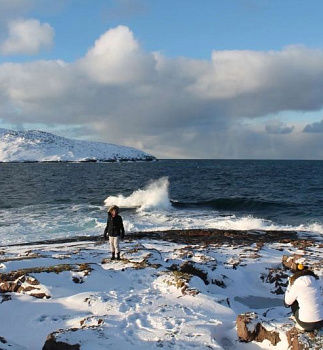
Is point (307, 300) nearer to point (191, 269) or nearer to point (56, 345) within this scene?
point (56, 345)

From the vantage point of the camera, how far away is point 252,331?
25.1 ft

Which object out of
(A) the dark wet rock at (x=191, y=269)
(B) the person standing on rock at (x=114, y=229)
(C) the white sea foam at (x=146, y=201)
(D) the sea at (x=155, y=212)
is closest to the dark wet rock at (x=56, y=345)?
(A) the dark wet rock at (x=191, y=269)

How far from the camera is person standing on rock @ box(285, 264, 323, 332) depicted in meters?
7.06

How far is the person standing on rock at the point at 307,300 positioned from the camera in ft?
23.2

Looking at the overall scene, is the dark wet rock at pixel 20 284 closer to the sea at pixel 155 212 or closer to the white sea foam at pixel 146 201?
the sea at pixel 155 212

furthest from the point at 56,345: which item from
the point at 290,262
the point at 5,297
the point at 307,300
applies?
the point at 290,262

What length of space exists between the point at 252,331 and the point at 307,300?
141 cm

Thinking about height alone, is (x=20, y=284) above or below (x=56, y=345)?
above

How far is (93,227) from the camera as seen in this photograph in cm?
2802

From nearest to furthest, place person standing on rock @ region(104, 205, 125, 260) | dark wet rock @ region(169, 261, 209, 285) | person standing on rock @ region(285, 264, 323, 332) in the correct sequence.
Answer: person standing on rock @ region(285, 264, 323, 332)
dark wet rock @ region(169, 261, 209, 285)
person standing on rock @ region(104, 205, 125, 260)

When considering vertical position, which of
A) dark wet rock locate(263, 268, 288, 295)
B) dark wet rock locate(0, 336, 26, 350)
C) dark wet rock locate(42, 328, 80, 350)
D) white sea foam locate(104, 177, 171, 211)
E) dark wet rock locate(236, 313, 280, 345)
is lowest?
dark wet rock locate(263, 268, 288, 295)

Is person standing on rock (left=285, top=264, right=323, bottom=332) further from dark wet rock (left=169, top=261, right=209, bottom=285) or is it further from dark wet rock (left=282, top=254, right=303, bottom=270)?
dark wet rock (left=282, top=254, right=303, bottom=270)

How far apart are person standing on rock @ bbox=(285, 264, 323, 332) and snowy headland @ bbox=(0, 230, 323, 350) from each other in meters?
0.22

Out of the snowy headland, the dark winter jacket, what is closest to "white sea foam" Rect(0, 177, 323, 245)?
the snowy headland
